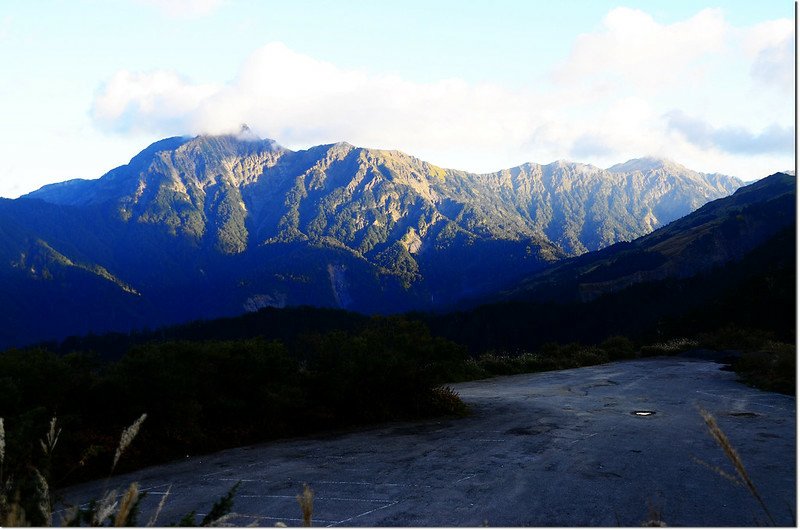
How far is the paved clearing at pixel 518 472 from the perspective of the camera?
9875 millimetres

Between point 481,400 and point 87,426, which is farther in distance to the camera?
point 481,400

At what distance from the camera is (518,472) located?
40.7ft

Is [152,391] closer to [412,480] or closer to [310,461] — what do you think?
[310,461]

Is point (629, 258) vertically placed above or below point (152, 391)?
above

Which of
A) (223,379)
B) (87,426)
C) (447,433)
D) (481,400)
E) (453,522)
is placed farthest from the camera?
(481,400)

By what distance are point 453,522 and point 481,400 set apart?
47.1 ft

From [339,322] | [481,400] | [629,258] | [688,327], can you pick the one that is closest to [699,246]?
[629,258]

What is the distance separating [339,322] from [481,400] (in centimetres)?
15267

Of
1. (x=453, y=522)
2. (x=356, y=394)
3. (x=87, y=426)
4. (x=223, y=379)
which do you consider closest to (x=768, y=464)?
(x=453, y=522)

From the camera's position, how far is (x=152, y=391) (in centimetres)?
1603

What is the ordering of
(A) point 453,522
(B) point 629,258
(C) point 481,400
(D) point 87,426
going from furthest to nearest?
(B) point 629,258 < (C) point 481,400 < (D) point 87,426 < (A) point 453,522

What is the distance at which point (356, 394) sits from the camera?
19.5 m

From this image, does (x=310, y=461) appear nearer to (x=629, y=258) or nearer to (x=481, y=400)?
(x=481, y=400)

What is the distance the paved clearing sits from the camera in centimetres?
988
